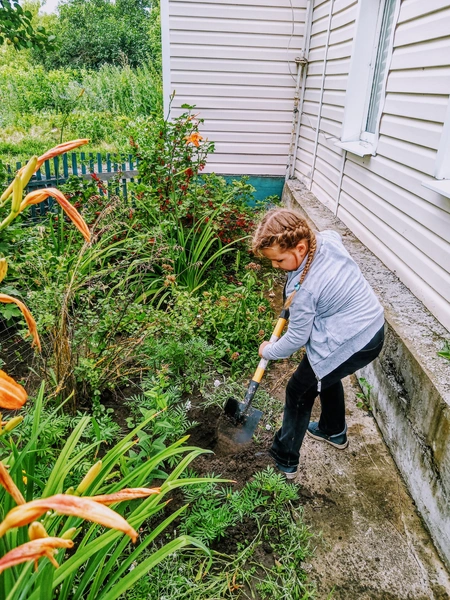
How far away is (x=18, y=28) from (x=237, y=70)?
11.7 feet

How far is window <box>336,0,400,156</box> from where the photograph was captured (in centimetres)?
407

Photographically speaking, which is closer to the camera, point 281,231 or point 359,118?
point 281,231

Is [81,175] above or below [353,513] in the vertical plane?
above

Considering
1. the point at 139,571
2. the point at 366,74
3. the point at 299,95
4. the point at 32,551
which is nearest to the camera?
the point at 32,551

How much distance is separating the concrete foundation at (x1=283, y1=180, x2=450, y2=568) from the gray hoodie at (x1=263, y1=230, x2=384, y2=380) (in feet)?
1.21

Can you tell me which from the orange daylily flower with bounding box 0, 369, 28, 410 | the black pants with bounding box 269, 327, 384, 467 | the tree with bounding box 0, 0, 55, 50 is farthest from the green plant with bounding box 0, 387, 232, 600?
the tree with bounding box 0, 0, 55, 50

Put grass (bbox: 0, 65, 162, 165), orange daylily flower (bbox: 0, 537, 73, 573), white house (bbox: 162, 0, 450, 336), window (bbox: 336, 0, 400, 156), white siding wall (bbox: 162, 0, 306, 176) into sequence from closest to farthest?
orange daylily flower (bbox: 0, 537, 73, 573)
white house (bbox: 162, 0, 450, 336)
window (bbox: 336, 0, 400, 156)
white siding wall (bbox: 162, 0, 306, 176)
grass (bbox: 0, 65, 162, 165)

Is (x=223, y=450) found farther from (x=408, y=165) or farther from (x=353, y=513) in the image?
(x=408, y=165)

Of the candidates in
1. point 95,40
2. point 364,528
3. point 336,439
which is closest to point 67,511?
point 364,528

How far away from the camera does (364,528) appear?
2191 millimetres

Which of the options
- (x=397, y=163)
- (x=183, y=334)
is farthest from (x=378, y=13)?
(x=183, y=334)

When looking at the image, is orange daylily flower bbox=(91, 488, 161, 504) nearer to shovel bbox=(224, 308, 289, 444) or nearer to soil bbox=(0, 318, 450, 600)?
soil bbox=(0, 318, 450, 600)

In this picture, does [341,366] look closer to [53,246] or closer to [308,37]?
[53,246]

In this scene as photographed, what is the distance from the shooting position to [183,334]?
126 inches
